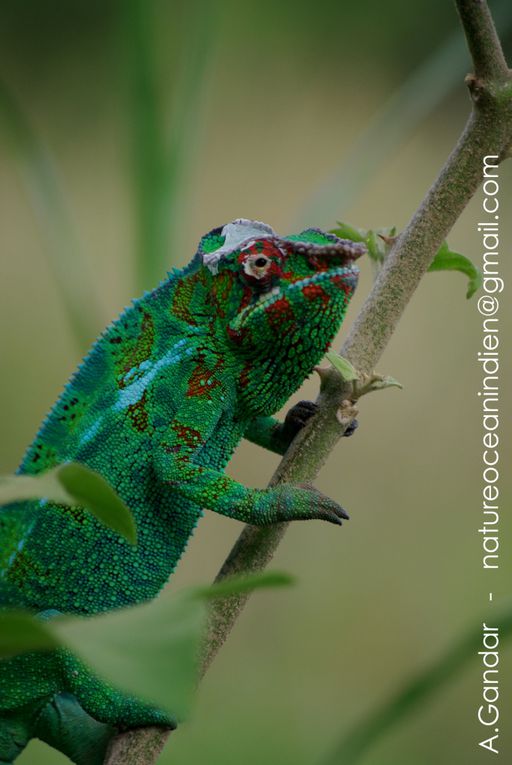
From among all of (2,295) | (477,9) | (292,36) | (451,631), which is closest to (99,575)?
(477,9)

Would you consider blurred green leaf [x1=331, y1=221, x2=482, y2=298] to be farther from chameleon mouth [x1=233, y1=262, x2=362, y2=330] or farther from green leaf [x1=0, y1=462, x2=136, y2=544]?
green leaf [x1=0, y1=462, x2=136, y2=544]

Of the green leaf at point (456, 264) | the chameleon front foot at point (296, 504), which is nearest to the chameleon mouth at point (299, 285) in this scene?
the green leaf at point (456, 264)

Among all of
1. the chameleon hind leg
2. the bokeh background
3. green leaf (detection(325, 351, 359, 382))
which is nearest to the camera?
green leaf (detection(325, 351, 359, 382))

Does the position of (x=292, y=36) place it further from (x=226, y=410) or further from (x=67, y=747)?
(x=67, y=747)

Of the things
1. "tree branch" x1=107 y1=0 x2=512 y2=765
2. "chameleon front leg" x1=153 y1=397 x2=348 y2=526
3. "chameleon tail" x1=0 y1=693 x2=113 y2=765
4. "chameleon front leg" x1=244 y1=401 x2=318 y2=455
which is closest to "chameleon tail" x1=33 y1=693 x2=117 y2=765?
"chameleon tail" x1=0 y1=693 x2=113 y2=765

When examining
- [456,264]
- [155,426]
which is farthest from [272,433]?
[456,264]

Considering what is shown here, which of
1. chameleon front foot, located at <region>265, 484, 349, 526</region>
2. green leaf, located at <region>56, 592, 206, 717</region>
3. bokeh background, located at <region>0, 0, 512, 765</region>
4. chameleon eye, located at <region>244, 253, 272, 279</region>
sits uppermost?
bokeh background, located at <region>0, 0, 512, 765</region>

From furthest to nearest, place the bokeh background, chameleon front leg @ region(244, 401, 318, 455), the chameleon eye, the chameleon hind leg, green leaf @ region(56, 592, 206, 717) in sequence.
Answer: the bokeh background, chameleon front leg @ region(244, 401, 318, 455), the chameleon eye, the chameleon hind leg, green leaf @ region(56, 592, 206, 717)

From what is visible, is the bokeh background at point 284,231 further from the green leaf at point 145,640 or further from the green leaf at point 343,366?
the green leaf at point 145,640
